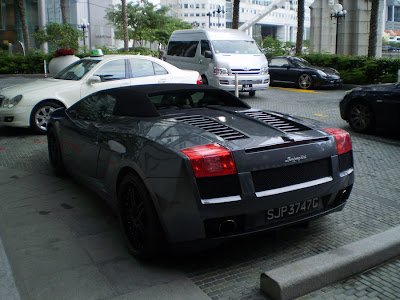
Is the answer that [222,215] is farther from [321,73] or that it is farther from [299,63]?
[299,63]

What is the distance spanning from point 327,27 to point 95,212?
3639 centimetres

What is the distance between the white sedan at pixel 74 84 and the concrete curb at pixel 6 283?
233 inches

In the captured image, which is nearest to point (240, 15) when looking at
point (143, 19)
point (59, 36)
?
point (143, 19)

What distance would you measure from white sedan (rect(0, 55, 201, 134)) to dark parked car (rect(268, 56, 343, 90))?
8481 millimetres

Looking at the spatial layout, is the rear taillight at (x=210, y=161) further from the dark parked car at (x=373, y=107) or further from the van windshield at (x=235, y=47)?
the van windshield at (x=235, y=47)

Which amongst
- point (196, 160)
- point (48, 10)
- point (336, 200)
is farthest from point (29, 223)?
point (48, 10)

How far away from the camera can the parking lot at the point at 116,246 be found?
3.42m

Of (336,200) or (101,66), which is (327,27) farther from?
(336,200)

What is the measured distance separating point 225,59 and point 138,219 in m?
11.8

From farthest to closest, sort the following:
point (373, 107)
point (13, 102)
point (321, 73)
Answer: point (321, 73)
point (13, 102)
point (373, 107)

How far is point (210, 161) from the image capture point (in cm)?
334

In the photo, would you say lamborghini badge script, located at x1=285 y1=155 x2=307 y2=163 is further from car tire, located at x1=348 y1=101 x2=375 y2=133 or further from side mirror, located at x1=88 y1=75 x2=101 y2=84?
side mirror, located at x1=88 y1=75 x2=101 y2=84

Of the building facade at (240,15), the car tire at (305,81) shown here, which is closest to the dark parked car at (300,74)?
the car tire at (305,81)

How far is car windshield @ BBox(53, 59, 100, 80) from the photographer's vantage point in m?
10.0
